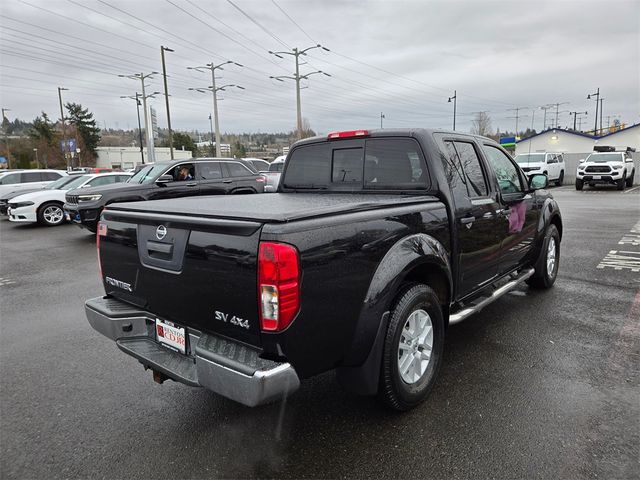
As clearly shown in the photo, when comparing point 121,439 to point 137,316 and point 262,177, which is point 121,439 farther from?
point 262,177

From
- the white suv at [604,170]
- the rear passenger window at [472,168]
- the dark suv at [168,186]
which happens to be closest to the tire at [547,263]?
the rear passenger window at [472,168]

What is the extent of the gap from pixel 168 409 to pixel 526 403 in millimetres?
2525

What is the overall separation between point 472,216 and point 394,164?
31.1 inches

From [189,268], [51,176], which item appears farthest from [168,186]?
[51,176]

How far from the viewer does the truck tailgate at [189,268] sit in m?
2.24

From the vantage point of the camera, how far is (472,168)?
13.2 ft

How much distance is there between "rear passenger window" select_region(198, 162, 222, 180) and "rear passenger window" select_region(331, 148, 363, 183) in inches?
320

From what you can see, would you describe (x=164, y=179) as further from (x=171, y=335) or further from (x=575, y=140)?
(x=575, y=140)

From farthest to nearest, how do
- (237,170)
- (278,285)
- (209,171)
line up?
(237,170), (209,171), (278,285)

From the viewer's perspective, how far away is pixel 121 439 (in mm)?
2771

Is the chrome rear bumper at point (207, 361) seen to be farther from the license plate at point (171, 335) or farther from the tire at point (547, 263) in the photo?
the tire at point (547, 263)

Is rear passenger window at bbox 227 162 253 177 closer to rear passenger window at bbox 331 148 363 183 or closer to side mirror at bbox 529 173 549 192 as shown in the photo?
rear passenger window at bbox 331 148 363 183

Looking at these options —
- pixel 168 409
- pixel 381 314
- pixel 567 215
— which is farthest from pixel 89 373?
pixel 567 215

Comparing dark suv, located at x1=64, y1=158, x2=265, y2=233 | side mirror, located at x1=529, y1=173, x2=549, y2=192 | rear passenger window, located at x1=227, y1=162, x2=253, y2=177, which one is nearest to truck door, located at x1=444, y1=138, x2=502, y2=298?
side mirror, located at x1=529, y1=173, x2=549, y2=192
